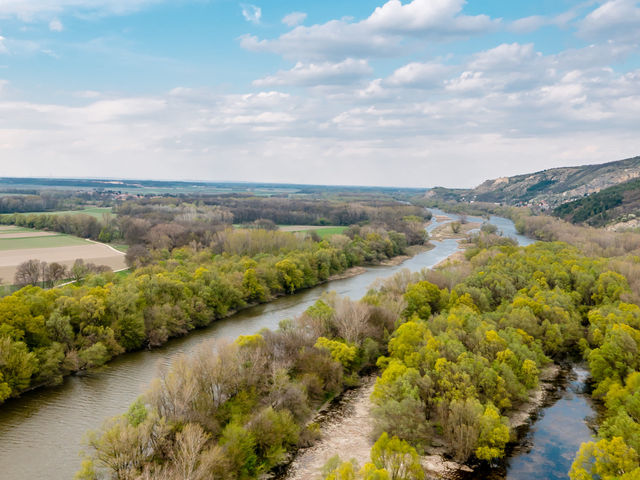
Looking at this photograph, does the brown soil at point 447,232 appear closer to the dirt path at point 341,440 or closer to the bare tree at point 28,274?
the bare tree at point 28,274

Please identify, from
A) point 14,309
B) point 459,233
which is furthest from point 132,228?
point 459,233

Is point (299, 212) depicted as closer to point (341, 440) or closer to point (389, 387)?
point (389, 387)

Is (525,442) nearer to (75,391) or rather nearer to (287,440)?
(287,440)

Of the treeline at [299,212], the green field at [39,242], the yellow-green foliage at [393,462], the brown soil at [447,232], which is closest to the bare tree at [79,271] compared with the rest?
the green field at [39,242]

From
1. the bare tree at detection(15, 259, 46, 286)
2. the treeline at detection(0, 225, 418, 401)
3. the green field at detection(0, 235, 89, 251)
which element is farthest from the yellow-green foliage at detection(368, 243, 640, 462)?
the green field at detection(0, 235, 89, 251)

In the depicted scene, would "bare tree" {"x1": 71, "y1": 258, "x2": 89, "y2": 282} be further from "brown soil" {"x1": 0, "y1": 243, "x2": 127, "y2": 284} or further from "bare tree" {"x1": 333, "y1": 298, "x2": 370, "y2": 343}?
Result: "bare tree" {"x1": 333, "y1": 298, "x2": 370, "y2": 343}
